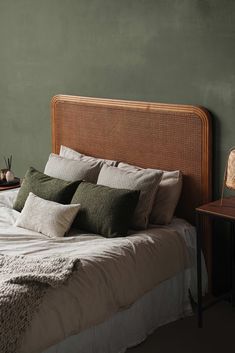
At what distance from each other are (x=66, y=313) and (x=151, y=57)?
1.81 meters

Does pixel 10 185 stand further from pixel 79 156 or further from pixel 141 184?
pixel 141 184

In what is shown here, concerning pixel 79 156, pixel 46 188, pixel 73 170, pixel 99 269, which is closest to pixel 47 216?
pixel 46 188

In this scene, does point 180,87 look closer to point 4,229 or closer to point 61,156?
point 61,156

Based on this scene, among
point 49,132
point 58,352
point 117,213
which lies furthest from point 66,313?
point 49,132

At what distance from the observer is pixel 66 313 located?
9.52ft

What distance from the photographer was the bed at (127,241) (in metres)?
2.98

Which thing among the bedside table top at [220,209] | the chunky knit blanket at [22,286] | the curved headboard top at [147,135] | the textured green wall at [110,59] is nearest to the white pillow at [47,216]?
the chunky knit blanket at [22,286]

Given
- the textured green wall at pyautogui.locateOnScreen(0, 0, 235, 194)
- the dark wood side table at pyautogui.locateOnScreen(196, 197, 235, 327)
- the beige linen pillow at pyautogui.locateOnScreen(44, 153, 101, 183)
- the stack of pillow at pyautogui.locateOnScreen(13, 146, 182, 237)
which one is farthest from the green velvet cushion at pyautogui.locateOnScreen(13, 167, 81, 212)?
the dark wood side table at pyautogui.locateOnScreen(196, 197, 235, 327)

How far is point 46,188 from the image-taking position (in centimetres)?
402

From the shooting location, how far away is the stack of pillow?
143 inches

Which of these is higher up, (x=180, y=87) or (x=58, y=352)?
(x=180, y=87)

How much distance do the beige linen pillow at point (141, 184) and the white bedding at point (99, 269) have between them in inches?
3.8

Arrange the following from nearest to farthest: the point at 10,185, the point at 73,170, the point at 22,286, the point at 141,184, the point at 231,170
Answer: the point at 22,286, the point at 231,170, the point at 141,184, the point at 73,170, the point at 10,185

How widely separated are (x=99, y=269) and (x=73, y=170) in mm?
1135
